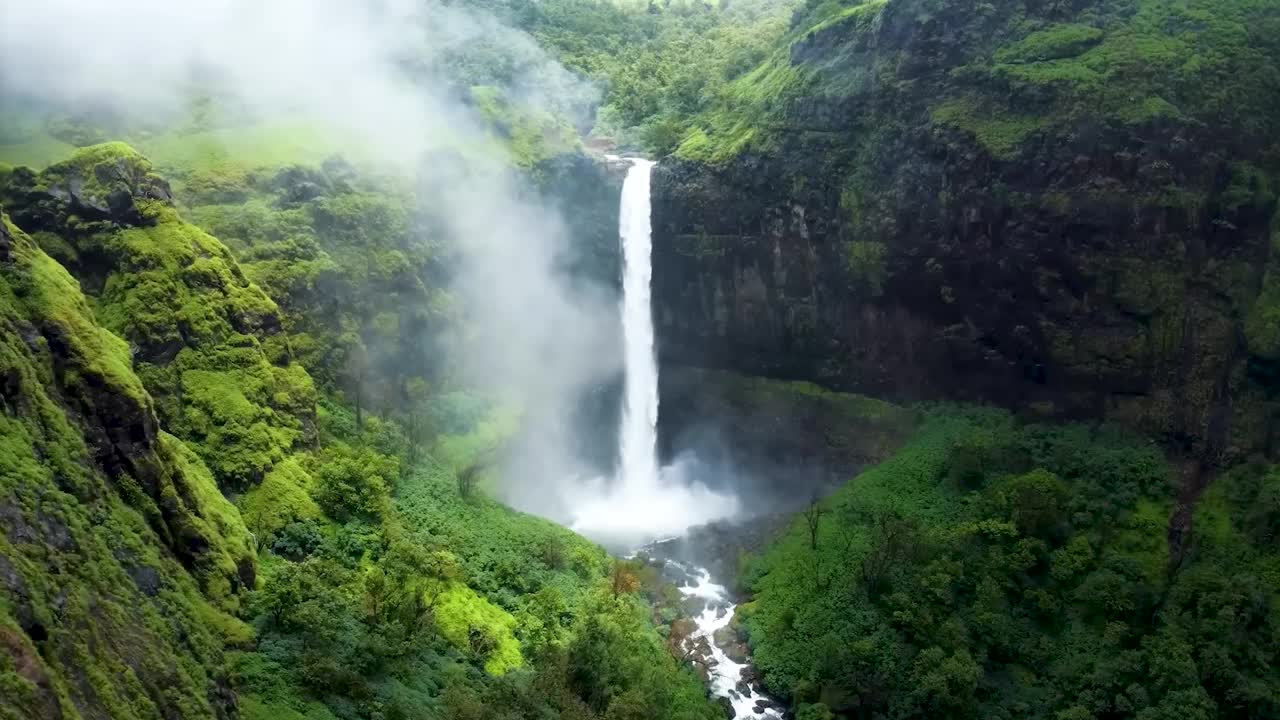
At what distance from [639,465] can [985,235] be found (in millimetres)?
18938

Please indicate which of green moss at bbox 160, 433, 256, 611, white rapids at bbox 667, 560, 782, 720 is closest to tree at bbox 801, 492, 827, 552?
white rapids at bbox 667, 560, 782, 720

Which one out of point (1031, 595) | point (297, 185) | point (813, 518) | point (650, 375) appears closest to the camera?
point (1031, 595)

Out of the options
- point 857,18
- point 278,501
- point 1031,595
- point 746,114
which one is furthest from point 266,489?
point 857,18

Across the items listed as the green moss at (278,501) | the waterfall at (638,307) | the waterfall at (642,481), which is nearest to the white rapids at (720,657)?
the waterfall at (642,481)

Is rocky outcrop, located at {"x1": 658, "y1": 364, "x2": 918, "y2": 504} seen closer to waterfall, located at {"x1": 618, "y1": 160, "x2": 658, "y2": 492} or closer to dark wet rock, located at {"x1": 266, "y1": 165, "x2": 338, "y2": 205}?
waterfall, located at {"x1": 618, "y1": 160, "x2": 658, "y2": 492}

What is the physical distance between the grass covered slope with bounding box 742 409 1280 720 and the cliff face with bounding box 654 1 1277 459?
3.97m

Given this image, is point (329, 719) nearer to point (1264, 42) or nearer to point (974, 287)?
point (974, 287)

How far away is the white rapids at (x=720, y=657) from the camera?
33.4 m

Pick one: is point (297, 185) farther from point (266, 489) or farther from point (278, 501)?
point (278, 501)

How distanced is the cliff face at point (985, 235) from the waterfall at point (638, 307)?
0.77 metres

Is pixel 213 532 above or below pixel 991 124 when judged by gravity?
below

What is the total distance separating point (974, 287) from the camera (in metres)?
42.1

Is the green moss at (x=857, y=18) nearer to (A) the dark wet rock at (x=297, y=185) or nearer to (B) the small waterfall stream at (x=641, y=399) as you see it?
(B) the small waterfall stream at (x=641, y=399)

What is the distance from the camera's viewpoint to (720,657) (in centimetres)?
3544
